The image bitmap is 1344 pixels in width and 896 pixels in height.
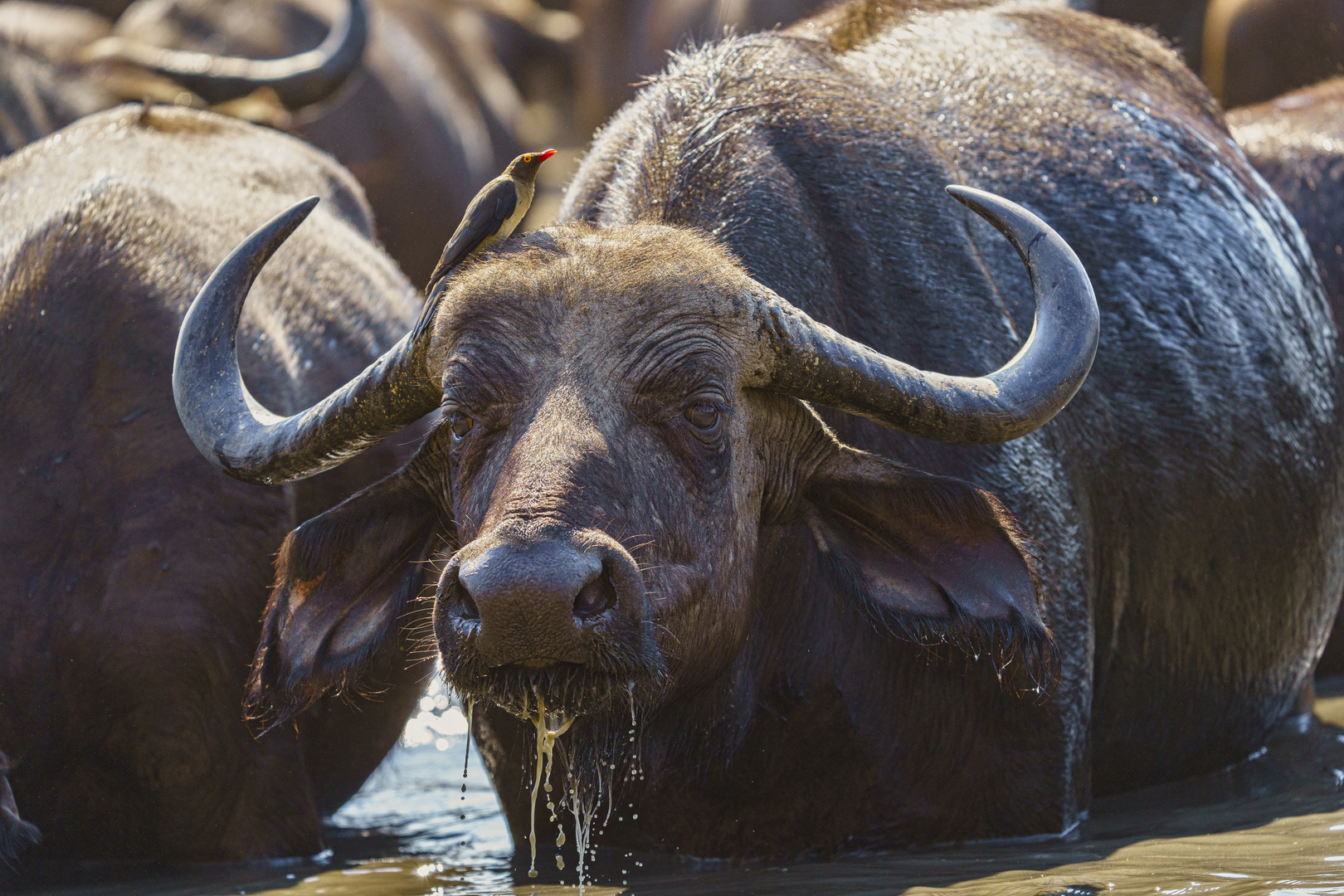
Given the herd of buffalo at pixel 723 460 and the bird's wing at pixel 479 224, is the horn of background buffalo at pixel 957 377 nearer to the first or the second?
the herd of buffalo at pixel 723 460

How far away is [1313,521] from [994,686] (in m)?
1.90

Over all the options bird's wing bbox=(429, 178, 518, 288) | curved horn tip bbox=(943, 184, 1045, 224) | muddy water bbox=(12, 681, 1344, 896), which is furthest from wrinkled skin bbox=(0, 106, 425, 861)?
curved horn tip bbox=(943, 184, 1045, 224)

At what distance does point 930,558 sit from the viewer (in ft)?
14.6

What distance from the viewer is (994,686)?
15.8 feet

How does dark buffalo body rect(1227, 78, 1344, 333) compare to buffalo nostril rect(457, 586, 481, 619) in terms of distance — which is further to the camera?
dark buffalo body rect(1227, 78, 1344, 333)

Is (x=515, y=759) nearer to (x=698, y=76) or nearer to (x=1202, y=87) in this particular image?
(x=698, y=76)

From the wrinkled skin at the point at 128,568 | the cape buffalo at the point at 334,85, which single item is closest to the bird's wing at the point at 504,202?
the wrinkled skin at the point at 128,568

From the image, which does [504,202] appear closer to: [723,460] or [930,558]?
[723,460]

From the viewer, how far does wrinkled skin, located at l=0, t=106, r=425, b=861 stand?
531cm

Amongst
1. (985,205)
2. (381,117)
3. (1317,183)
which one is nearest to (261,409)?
(985,205)

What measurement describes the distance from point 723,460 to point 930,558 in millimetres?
617

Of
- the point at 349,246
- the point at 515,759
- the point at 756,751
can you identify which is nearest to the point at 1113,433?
the point at 756,751

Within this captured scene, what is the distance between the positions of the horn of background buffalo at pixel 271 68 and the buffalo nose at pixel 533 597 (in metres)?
7.24

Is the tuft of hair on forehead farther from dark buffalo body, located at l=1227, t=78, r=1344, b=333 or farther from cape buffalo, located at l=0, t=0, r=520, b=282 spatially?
cape buffalo, located at l=0, t=0, r=520, b=282
